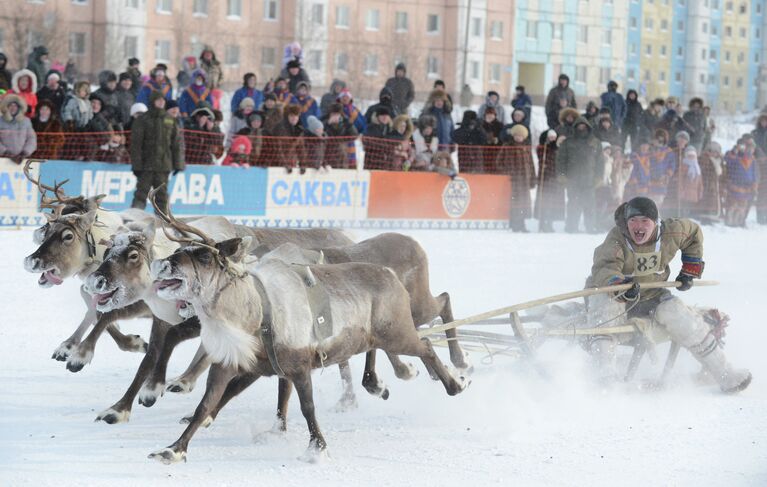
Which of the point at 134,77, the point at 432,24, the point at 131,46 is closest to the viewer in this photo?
the point at 134,77

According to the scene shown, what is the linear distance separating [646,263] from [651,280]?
119mm

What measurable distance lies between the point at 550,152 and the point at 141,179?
5.73m

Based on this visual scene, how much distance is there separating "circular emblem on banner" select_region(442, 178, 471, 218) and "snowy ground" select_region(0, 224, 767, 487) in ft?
23.3

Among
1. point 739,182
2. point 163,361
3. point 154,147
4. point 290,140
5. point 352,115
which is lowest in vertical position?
point 163,361

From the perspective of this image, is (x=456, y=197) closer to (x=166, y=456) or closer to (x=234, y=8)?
(x=166, y=456)

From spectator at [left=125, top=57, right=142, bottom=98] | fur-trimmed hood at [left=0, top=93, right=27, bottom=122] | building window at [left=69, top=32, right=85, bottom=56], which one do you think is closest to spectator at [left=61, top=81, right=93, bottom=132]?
fur-trimmed hood at [left=0, top=93, right=27, bottom=122]

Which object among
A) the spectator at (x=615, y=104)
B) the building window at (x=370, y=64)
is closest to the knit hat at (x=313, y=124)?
the spectator at (x=615, y=104)

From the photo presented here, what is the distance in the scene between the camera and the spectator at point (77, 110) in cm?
1310

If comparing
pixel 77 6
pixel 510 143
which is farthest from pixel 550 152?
pixel 77 6

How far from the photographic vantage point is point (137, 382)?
19.0ft

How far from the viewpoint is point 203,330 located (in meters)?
5.04

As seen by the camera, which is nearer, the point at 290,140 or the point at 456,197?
the point at 290,140

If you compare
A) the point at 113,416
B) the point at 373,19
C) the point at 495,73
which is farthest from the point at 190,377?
the point at 495,73

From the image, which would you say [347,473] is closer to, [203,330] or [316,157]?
[203,330]
